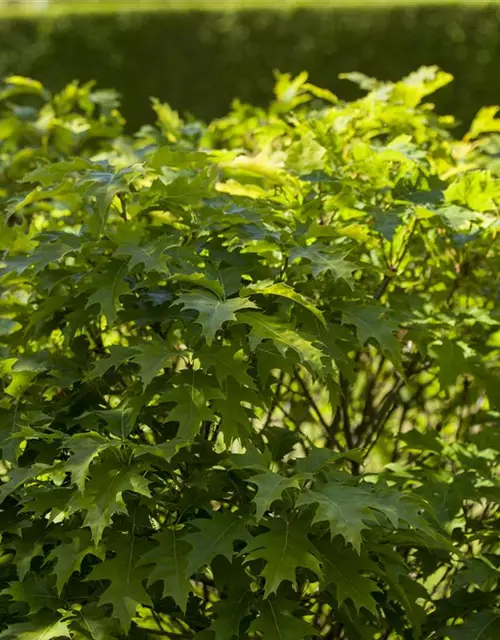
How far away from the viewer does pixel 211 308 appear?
5.63ft

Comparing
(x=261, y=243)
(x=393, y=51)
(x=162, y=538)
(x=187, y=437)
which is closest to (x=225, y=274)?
(x=261, y=243)

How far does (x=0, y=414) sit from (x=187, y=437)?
0.47 meters

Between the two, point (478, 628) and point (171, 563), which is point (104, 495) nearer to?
point (171, 563)

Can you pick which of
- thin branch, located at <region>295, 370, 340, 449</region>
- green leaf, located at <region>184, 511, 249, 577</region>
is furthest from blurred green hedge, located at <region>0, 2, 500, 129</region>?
green leaf, located at <region>184, 511, 249, 577</region>

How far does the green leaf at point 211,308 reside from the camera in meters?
1.66

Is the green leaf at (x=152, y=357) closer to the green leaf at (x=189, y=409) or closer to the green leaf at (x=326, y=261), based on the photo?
the green leaf at (x=189, y=409)

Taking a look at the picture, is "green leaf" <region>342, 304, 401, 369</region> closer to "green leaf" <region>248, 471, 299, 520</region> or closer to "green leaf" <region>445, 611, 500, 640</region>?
"green leaf" <region>248, 471, 299, 520</region>

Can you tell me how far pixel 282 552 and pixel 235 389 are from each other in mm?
326

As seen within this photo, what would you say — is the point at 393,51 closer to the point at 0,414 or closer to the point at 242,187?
the point at 242,187

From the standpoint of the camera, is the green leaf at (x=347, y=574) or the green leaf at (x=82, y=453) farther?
the green leaf at (x=347, y=574)

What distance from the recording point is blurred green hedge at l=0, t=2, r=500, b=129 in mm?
9688

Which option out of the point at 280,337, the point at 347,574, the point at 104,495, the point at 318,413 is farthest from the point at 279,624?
the point at 318,413

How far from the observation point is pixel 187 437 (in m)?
1.69

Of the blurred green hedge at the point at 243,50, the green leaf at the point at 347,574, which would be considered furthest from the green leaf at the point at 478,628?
the blurred green hedge at the point at 243,50
